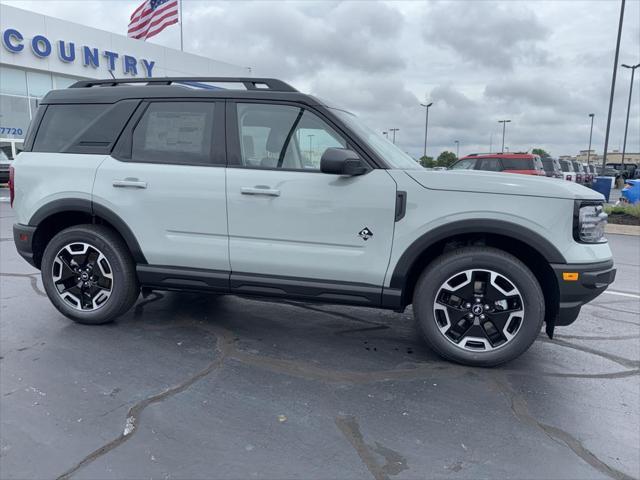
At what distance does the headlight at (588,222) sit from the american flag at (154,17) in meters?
21.5

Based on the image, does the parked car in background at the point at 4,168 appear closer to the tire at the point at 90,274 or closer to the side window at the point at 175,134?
the tire at the point at 90,274

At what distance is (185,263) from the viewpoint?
372 centimetres

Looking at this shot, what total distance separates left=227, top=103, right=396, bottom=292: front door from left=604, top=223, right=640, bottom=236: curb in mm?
10336

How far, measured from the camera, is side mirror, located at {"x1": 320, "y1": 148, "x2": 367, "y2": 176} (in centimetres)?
317

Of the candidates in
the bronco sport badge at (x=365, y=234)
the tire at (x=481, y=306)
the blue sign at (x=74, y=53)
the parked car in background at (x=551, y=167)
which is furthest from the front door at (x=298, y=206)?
the blue sign at (x=74, y=53)

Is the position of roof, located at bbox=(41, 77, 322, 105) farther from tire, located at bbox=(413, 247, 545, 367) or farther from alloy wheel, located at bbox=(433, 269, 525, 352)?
alloy wheel, located at bbox=(433, 269, 525, 352)

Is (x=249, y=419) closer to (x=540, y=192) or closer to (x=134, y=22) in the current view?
(x=540, y=192)

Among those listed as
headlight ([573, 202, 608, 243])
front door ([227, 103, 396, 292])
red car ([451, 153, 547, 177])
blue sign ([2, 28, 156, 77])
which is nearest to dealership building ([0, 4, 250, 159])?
blue sign ([2, 28, 156, 77])

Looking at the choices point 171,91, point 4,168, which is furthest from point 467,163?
point 4,168

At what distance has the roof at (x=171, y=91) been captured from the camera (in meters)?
3.59

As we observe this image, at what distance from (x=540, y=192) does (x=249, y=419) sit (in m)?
2.34

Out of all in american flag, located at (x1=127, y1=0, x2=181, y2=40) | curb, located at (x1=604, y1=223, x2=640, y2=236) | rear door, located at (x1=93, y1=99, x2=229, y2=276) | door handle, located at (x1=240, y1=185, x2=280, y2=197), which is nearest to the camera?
door handle, located at (x1=240, y1=185, x2=280, y2=197)

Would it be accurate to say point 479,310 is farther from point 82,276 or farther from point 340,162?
point 82,276

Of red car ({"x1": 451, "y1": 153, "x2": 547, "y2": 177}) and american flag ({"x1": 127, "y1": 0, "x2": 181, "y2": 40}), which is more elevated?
american flag ({"x1": 127, "y1": 0, "x2": 181, "y2": 40})
